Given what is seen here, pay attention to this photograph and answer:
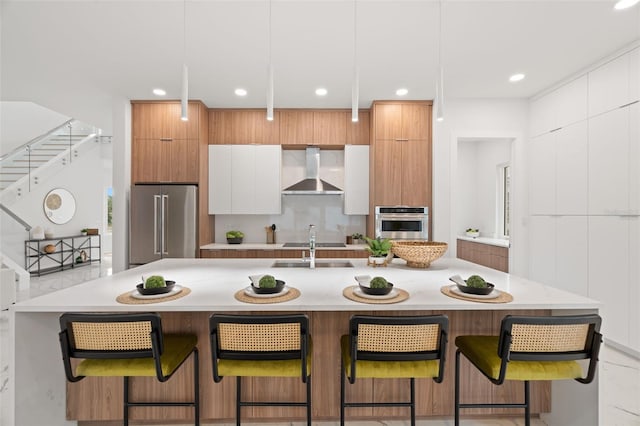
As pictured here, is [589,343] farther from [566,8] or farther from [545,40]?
[545,40]

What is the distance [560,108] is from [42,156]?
1010cm

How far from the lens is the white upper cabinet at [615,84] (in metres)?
2.83

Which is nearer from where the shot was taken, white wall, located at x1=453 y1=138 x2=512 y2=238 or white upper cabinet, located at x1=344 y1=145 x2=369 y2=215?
white upper cabinet, located at x1=344 y1=145 x2=369 y2=215

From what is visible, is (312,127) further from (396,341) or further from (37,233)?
(37,233)

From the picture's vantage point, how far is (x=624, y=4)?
2307 millimetres

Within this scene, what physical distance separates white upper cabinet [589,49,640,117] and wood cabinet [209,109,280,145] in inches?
143

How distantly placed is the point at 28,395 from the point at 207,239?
2.99 metres

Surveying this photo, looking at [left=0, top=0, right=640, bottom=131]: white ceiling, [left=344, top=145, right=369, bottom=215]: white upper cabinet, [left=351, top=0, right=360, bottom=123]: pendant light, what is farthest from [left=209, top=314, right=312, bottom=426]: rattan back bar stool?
[left=344, top=145, right=369, bottom=215]: white upper cabinet

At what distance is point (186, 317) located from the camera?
1.84 meters

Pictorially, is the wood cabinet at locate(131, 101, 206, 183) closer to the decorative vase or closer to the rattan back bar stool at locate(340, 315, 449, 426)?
the rattan back bar stool at locate(340, 315, 449, 426)

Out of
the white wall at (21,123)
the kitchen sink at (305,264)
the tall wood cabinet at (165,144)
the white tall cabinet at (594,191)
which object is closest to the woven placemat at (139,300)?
the kitchen sink at (305,264)

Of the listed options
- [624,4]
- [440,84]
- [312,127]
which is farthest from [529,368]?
[312,127]

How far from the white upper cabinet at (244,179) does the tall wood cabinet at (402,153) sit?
1.42 metres

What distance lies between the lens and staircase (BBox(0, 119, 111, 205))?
680 cm
